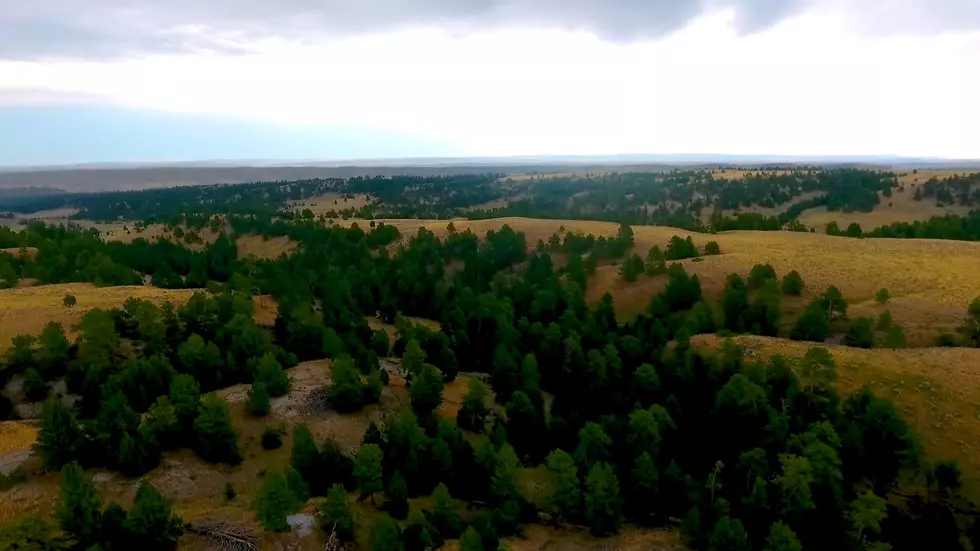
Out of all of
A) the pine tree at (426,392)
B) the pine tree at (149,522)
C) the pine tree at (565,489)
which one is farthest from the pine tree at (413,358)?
the pine tree at (149,522)

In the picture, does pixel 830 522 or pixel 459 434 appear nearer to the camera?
pixel 830 522

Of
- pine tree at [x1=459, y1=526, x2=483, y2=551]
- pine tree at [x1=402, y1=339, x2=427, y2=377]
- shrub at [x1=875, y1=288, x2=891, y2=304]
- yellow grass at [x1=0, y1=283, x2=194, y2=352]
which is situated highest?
yellow grass at [x1=0, y1=283, x2=194, y2=352]

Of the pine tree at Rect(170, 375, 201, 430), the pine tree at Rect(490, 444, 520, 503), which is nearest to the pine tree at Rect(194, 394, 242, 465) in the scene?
the pine tree at Rect(170, 375, 201, 430)

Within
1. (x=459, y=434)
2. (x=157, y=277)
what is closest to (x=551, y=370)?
(x=459, y=434)

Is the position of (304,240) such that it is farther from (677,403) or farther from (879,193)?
(879,193)

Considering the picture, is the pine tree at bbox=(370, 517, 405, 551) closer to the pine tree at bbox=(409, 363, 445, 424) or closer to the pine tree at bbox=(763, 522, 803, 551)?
the pine tree at bbox=(409, 363, 445, 424)

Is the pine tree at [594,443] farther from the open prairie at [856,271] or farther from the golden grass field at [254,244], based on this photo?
the golden grass field at [254,244]
